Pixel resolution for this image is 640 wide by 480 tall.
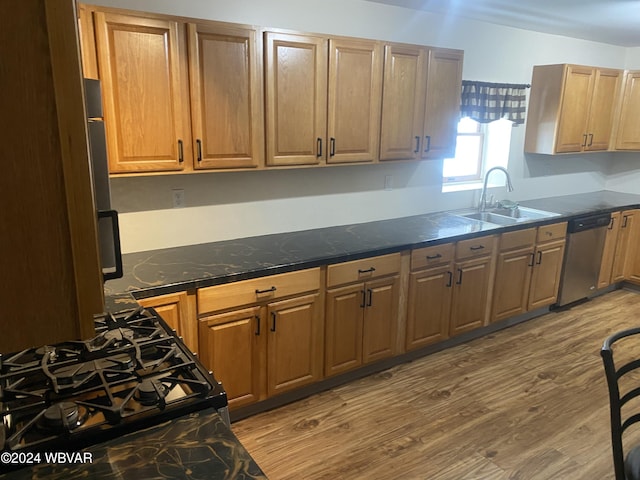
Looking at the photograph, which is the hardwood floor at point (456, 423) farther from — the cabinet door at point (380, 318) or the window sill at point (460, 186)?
the window sill at point (460, 186)

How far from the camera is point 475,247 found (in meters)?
3.45

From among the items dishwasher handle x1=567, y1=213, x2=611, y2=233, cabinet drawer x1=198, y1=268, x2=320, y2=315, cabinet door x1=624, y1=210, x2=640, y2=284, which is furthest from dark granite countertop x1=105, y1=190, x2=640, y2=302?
cabinet door x1=624, y1=210, x2=640, y2=284

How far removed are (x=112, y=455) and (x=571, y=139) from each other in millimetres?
4607

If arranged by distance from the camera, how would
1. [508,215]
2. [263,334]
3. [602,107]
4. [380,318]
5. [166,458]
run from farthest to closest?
[602,107], [508,215], [380,318], [263,334], [166,458]

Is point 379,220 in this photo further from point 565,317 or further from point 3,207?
point 3,207

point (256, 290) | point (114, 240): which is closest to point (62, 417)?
point (114, 240)

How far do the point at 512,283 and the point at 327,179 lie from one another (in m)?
1.75

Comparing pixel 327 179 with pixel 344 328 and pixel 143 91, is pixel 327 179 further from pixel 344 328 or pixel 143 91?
pixel 143 91

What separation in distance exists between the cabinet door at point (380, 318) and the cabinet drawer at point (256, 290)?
17.6 inches

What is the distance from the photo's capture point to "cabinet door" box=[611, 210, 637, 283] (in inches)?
182

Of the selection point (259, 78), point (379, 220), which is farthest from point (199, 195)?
point (379, 220)

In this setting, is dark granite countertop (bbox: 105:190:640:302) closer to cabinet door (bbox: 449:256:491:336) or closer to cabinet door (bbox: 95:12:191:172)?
cabinet door (bbox: 449:256:491:336)

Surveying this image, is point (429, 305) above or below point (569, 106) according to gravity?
below

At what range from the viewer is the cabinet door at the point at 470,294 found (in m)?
3.44
